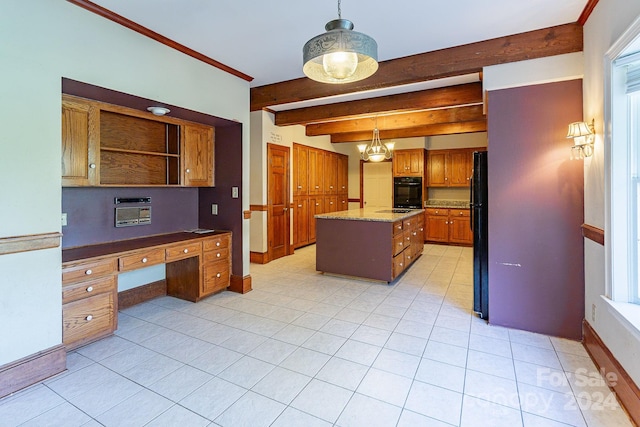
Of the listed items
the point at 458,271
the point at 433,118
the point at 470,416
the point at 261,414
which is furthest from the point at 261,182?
the point at 470,416

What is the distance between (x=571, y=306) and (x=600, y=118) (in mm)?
1567

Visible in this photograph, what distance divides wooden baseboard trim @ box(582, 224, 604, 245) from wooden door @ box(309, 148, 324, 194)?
16.8 feet

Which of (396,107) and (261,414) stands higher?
(396,107)

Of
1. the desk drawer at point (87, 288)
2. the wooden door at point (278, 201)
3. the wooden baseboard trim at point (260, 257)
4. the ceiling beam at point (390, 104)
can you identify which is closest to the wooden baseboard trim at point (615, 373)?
the ceiling beam at point (390, 104)

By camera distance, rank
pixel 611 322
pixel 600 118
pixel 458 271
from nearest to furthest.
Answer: pixel 611 322 < pixel 600 118 < pixel 458 271

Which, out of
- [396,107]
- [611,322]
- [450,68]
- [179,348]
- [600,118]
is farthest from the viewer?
[396,107]

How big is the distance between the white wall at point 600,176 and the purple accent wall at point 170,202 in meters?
3.38

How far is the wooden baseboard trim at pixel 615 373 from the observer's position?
1.72 m

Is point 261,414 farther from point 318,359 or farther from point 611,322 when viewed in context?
point 611,322

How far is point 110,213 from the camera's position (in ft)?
10.5

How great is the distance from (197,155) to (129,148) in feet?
2.28

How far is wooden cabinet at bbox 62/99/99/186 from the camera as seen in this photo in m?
2.53

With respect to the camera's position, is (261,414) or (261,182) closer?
(261,414)

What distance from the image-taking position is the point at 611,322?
2059 millimetres
